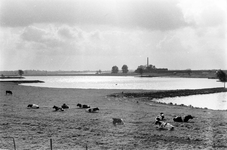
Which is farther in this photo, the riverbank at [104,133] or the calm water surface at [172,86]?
the calm water surface at [172,86]

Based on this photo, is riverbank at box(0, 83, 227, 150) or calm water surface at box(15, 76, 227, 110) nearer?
riverbank at box(0, 83, 227, 150)

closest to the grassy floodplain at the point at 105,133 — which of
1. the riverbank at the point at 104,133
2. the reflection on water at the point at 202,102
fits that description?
the riverbank at the point at 104,133

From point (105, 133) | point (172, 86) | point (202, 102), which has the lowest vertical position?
point (202, 102)

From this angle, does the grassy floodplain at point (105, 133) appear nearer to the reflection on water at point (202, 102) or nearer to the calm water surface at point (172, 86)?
the reflection on water at point (202, 102)

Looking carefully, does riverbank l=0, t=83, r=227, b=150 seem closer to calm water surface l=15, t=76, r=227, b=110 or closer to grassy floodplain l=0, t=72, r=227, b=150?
grassy floodplain l=0, t=72, r=227, b=150

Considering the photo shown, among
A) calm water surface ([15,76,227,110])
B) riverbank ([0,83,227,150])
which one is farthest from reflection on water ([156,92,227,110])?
riverbank ([0,83,227,150])

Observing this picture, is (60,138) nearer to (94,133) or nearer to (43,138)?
(43,138)

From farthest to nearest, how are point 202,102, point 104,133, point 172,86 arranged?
point 172,86 < point 202,102 < point 104,133

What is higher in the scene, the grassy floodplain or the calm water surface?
the grassy floodplain

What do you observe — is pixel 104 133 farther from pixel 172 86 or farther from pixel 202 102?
pixel 172 86

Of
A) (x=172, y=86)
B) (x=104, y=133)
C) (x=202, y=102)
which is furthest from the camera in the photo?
(x=172, y=86)

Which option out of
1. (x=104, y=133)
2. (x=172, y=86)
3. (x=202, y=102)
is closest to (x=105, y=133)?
(x=104, y=133)

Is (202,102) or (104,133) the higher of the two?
(104,133)

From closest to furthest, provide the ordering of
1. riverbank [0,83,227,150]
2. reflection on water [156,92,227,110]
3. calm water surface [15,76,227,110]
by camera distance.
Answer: riverbank [0,83,227,150]
reflection on water [156,92,227,110]
calm water surface [15,76,227,110]
